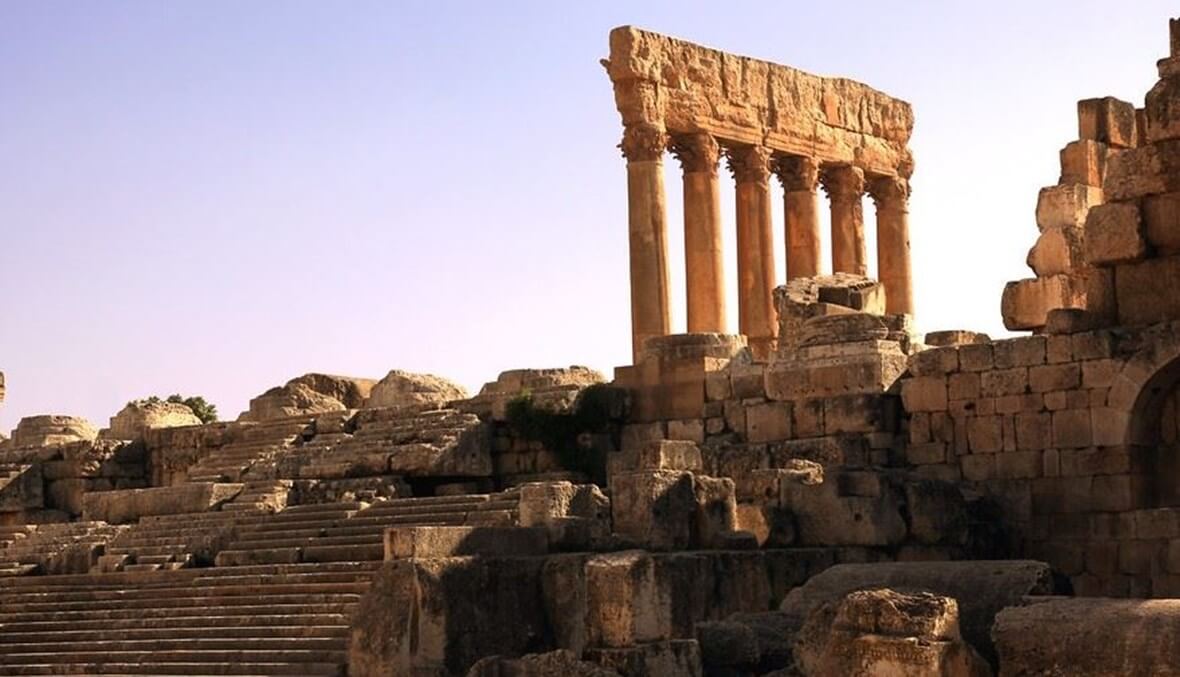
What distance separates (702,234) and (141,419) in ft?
30.9

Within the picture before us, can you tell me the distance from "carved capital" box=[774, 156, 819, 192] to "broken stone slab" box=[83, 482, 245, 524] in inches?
519

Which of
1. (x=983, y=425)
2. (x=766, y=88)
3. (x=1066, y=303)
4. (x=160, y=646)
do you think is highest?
(x=766, y=88)

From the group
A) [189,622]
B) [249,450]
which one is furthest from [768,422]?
[249,450]

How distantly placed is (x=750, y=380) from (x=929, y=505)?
14.3 feet

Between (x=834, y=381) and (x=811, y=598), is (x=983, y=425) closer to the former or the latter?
(x=834, y=381)

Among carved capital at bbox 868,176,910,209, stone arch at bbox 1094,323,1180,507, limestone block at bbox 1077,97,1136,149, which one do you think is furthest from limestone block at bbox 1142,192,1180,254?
carved capital at bbox 868,176,910,209

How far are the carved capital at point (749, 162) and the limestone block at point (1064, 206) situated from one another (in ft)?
31.3

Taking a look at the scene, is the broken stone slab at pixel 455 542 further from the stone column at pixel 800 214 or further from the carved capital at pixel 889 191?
the carved capital at pixel 889 191

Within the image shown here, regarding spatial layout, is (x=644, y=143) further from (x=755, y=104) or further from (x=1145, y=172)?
(x=1145, y=172)

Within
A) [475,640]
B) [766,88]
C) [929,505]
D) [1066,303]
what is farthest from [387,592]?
[766,88]

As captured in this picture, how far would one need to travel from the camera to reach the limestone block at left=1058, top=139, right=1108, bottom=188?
26.2m

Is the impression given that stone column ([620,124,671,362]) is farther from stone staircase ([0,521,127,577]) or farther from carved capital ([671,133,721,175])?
stone staircase ([0,521,127,577])

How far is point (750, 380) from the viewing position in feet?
77.7

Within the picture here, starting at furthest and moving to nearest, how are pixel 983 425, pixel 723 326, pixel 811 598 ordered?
pixel 723 326 < pixel 983 425 < pixel 811 598
